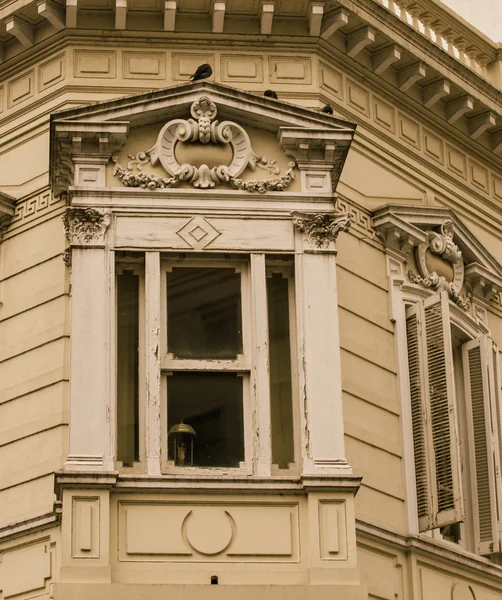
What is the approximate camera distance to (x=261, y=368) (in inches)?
761

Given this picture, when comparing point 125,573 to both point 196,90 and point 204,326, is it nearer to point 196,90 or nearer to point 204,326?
point 204,326

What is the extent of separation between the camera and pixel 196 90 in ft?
66.6

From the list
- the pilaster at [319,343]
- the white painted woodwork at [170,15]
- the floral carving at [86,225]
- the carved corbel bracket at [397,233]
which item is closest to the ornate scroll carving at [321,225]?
the pilaster at [319,343]

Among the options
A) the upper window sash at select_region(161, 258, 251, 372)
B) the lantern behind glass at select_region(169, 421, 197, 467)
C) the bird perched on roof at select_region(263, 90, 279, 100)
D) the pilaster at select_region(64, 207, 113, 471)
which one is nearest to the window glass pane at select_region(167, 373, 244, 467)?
the lantern behind glass at select_region(169, 421, 197, 467)

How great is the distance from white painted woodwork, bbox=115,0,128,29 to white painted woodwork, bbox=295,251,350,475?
391 cm

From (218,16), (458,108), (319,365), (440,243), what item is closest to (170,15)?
(218,16)

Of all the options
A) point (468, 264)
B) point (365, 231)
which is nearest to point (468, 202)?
point (468, 264)

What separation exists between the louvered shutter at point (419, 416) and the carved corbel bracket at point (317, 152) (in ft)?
7.42

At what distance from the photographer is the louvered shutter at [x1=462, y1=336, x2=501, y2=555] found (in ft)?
71.9

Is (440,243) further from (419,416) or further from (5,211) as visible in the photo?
(5,211)

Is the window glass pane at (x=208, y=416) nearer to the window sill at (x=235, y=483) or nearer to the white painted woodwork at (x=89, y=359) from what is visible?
the window sill at (x=235, y=483)

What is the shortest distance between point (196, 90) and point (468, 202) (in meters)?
4.97

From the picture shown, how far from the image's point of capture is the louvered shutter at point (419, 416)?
814 inches

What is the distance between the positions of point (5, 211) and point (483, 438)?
A: 6501 millimetres
